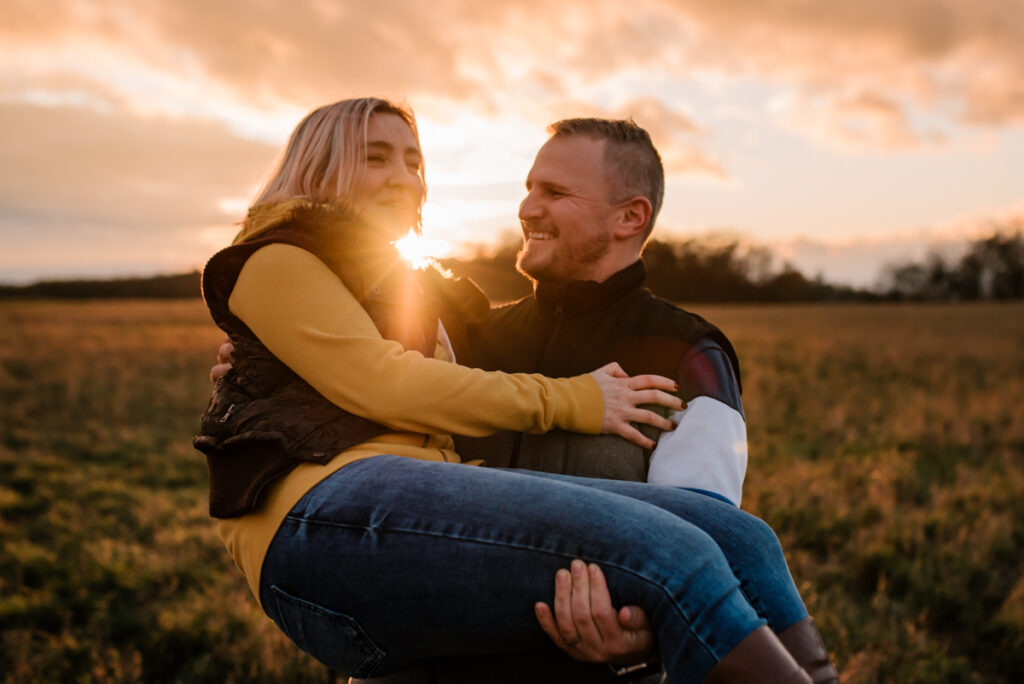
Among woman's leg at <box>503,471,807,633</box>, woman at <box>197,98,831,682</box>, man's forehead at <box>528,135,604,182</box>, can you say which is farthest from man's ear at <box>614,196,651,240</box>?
woman's leg at <box>503,471,807,633</box>

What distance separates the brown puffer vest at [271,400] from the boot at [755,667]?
114cm

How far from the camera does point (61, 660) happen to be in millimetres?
4344

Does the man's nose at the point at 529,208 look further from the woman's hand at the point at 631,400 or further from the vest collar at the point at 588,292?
the woman's hand at the point at 631,400

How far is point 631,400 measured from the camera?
7.83 feet

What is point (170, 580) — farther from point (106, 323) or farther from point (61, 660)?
point (106, 323)

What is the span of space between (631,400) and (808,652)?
3.05 feet

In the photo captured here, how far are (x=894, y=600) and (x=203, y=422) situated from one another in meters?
5.36

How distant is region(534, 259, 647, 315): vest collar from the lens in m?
3.11

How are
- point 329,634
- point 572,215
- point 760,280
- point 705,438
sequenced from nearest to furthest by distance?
point 329,634
point 705,438
point 572,215
point 760,280

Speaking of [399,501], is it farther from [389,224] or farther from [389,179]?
[389,179]

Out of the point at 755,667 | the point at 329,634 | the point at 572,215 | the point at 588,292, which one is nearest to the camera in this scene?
the point at 755,667

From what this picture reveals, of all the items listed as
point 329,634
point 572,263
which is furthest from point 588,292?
point 329,634

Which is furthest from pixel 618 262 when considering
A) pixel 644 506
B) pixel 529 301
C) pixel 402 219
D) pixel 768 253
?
pixel 768 253

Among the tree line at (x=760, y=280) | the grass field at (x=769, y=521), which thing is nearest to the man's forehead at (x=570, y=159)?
the grass field at (x=769, y=521)
